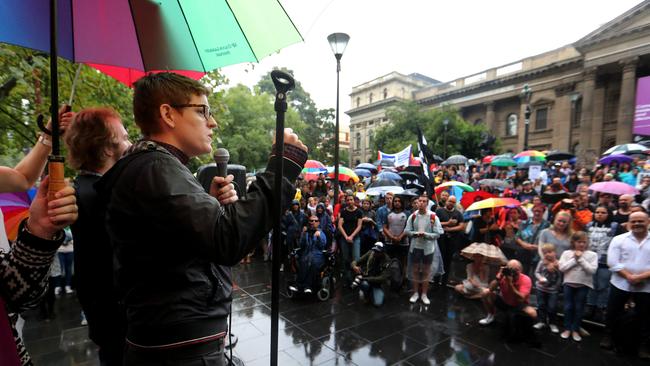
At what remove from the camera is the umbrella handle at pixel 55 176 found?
3.44 feet

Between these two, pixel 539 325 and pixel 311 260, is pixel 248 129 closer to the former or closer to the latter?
pixel 311 260

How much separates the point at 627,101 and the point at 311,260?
111 ft

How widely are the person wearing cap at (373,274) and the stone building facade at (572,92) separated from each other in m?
25.5

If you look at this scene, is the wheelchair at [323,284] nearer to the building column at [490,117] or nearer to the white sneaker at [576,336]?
the white sneaker at [576,336]

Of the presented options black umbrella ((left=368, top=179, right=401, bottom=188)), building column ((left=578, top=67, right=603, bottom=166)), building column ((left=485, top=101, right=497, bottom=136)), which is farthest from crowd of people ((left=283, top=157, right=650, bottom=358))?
building column ((left=485, top=101, right=497, bottom=136))

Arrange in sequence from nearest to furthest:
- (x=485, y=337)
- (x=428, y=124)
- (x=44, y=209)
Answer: (x=44, y=209) → (x=485, y=337) → (x=428, y=124)

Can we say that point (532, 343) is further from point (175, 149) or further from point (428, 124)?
point (428, 124)

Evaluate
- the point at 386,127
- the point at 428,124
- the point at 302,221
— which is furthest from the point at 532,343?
the point at 386,127

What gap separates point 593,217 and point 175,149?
7153 millimetres

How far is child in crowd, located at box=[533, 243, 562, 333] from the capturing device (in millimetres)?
5105

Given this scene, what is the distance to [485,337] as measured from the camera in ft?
16.0

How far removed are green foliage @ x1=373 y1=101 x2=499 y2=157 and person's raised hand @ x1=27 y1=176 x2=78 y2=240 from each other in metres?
29.9

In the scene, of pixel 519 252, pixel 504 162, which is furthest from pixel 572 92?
pixel 519 252

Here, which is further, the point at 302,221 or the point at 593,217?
the point at 302,221
